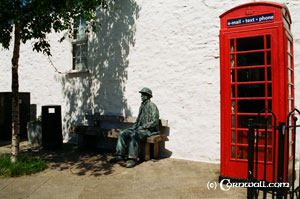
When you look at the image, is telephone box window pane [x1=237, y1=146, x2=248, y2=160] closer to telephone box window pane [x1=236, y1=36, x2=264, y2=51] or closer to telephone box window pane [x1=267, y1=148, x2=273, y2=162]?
telephone box window pane [x1=267, y1=148, x2=273, y2=162]

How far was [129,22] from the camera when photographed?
22.3 feet

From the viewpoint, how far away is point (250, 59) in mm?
4062

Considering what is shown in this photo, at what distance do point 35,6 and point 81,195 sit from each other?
3327 millimetres

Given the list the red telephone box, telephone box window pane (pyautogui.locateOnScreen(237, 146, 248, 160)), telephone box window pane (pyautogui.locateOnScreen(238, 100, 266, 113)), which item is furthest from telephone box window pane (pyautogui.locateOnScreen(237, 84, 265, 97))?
telephone box window pane (pyautogui.locateOnScreen(237, 146, 248, 160))

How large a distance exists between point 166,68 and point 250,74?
2.44 metres

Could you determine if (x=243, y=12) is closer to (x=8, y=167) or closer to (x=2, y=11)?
(x=2, y=11)

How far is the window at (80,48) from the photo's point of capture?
26.3ft

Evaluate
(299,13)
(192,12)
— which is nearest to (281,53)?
(299,13)

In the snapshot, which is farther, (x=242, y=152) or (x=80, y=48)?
(x=80, y=48)

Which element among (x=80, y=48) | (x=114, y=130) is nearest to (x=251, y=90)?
(x=114, y=130)

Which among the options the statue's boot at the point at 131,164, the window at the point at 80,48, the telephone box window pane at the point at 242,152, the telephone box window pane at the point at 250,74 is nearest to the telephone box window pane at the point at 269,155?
the telephone box window pane at the point at 242,152

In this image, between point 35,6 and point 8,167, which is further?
point 8,167

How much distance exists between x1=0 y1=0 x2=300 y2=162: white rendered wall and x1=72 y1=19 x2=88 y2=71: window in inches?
8.6

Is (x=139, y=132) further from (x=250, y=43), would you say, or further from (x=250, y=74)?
(x=250, y=43)
